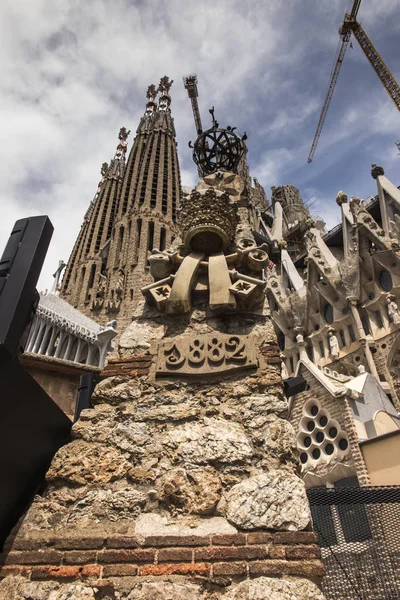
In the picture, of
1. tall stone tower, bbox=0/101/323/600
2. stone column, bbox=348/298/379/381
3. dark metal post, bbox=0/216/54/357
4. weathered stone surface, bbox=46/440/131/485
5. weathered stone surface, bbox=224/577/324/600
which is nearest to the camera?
weathered stone surface, bbox=224/577/324/600

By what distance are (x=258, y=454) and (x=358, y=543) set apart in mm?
2992

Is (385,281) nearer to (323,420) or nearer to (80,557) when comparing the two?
(323,420)

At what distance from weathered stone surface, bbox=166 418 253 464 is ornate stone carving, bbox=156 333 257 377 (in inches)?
12.9

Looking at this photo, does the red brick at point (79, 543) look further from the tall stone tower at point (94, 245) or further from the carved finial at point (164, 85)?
the carved finial at point (164, 85)

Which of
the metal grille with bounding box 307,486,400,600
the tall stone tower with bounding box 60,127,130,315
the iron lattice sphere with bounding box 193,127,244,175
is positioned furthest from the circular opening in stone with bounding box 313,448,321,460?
the tall stone tower with bounding box 60,127,130,315

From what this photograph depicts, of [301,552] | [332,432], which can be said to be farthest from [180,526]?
[332,432]

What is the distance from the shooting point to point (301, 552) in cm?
164

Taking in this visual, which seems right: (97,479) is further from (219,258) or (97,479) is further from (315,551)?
(219,258)

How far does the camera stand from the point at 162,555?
5.43ft

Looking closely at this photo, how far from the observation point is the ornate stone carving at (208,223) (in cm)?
295

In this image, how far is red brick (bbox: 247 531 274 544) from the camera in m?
1.68

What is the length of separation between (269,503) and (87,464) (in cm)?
91

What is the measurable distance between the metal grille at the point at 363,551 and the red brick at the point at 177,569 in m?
2.57

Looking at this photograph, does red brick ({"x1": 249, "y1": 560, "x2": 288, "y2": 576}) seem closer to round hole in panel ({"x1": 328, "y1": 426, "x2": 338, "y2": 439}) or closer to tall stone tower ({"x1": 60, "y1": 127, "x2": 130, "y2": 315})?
round hole in panel ({"x1": 328, "y1": 426, "x2": 338, "y2": 439})
